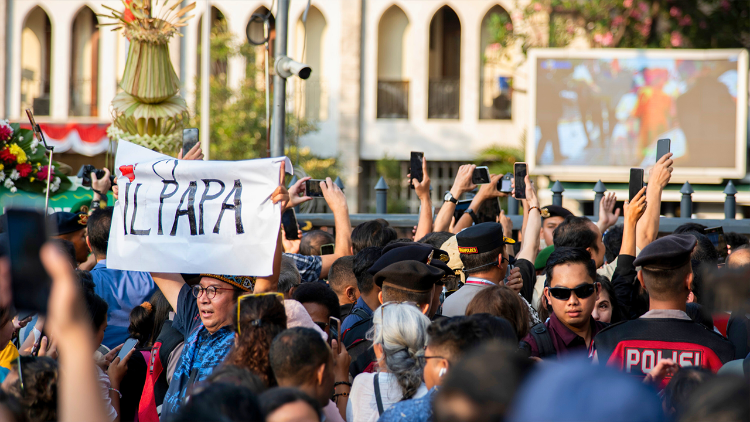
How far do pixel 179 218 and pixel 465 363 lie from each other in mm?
2658

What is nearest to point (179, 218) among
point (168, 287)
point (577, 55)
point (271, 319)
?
point (168, 287)

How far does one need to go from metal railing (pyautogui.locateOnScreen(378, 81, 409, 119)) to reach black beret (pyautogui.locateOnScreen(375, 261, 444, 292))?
51.1 feet

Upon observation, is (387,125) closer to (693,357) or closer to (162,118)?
(162,118)

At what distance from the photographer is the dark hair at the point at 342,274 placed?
14.9 ft

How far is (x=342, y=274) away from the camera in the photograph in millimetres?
4590

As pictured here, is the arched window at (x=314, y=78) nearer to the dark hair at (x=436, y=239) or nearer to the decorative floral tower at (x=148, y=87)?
the decorative floral tower at (x=148, y=87)

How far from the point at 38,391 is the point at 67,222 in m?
3.31

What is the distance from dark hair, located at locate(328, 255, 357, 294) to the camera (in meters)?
4.55

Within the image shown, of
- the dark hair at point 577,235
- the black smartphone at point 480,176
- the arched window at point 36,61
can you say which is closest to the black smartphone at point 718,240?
the dark hair at point 577,235

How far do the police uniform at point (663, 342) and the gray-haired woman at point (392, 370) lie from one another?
2.68ft

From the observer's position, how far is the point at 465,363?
1.60 m

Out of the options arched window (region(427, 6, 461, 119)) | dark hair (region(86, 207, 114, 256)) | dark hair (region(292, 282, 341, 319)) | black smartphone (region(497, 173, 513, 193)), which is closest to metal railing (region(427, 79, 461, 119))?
arched window (region(427, 6, 461, 119))

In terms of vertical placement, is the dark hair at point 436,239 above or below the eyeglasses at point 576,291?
above

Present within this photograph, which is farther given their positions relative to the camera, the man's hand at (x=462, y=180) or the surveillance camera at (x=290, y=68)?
the surveillance camera at (x=290, y=68)
